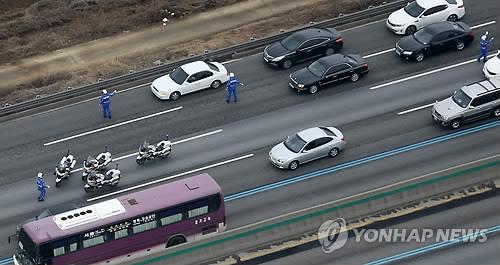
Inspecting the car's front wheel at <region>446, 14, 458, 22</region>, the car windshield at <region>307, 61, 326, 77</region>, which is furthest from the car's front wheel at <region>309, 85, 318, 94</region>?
the car's front wheel at <region>446, 14, 458, 22</region>

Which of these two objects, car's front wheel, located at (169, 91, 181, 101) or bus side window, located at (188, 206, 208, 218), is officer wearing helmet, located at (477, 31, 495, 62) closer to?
car's front wheel, located at (169, 91, 181, 101)

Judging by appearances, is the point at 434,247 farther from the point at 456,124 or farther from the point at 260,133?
the point at 260,133

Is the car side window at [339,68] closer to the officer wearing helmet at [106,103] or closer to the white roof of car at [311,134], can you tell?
the white roof of car at [311,134]

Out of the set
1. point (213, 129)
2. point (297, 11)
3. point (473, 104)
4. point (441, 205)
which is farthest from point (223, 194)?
point (297, 11)

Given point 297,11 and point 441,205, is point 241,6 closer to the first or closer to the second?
point 297,11

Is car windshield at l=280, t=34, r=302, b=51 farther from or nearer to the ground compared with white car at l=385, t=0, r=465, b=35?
nearer to the ground

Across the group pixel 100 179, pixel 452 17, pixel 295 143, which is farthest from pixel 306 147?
pixel 452 17
